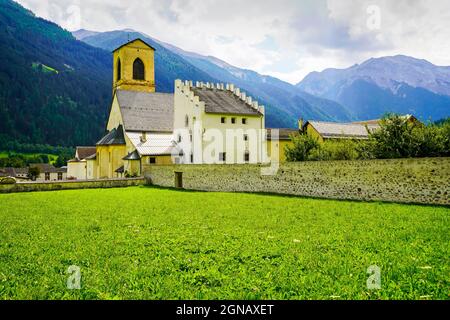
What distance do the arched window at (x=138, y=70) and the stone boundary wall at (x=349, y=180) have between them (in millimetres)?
39288

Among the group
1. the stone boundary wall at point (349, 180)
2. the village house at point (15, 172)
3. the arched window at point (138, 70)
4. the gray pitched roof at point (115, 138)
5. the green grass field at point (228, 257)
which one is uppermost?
the arched window at point (138, 70)

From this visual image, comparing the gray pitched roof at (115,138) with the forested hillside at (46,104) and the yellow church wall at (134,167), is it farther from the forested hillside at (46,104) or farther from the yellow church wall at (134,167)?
the forested hillside at (46,104)

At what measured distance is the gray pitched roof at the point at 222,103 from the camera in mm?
43553

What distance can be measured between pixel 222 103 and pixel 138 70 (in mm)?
28257

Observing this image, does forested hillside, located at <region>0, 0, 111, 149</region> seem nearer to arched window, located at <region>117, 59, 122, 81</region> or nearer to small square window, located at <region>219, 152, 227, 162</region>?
arched window, located at <region>117, 59, 122, 81</region>

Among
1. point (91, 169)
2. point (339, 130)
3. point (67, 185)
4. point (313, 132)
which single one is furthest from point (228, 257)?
point (91, 169)

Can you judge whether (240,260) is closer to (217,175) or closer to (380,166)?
(380,166)

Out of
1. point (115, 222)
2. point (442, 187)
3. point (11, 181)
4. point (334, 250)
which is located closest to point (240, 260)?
point (334, 250)

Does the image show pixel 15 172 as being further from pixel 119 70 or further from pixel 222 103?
pixel 222 103

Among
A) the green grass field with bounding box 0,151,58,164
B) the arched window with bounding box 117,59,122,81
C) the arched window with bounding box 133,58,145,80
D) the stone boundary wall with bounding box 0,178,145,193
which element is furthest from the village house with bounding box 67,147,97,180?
the green grass field with bounding box 0,151,58,164

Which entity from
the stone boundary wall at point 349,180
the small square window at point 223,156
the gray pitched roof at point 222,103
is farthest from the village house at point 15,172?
the stone boundary wall at point 349,180

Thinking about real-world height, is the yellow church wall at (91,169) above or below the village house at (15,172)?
above

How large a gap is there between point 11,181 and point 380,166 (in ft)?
96.5

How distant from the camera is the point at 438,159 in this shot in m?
17.7
